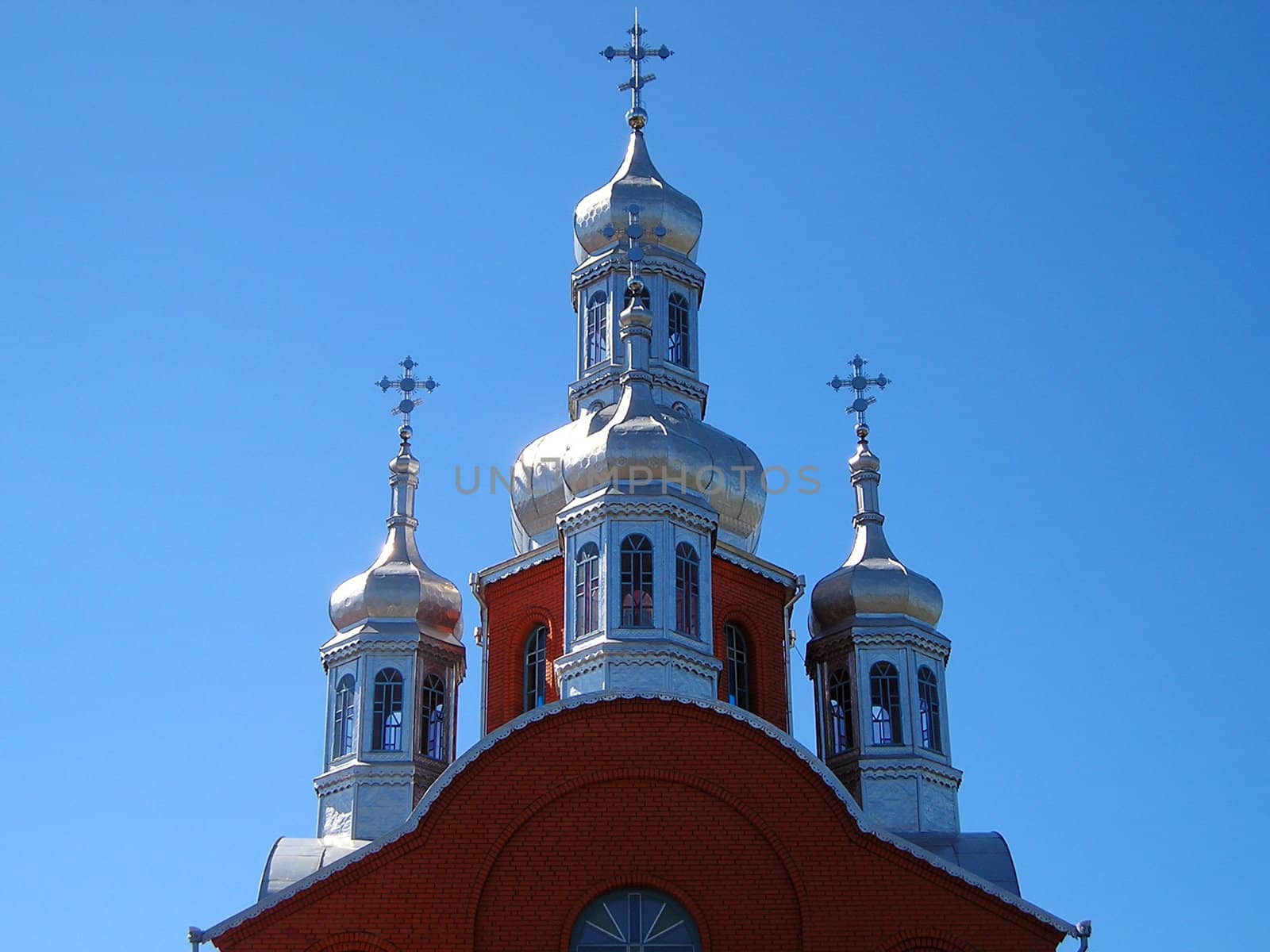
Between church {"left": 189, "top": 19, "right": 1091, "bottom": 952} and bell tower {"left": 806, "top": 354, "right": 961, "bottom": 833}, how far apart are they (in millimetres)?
42

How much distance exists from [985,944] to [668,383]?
11897 millimetres

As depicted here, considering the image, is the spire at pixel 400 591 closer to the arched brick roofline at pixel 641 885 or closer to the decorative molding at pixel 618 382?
the decorative molding at pixel 618 382

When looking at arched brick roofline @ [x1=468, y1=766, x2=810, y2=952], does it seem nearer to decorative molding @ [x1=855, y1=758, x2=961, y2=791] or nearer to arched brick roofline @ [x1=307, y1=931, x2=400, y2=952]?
arched brick roofline @ [x1=307, y1=931, x2=400, y2=952]

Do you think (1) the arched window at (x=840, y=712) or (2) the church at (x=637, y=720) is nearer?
(2) the church at (x=637, y=720)

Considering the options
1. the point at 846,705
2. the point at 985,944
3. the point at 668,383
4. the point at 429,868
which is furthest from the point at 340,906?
the point at 668,383

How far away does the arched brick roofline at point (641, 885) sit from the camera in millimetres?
22438

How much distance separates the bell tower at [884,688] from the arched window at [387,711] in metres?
6.24

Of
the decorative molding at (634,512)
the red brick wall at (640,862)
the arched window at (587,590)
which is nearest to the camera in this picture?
the red brick wall at (640,862)

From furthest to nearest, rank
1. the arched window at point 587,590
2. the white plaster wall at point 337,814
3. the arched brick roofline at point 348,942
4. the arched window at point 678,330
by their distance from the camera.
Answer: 1. the arched window at point 678,330
2. the white plaster wall at point 337,814
3. the arched window at point 587,590
4. the arched brick roofline at point 348,942

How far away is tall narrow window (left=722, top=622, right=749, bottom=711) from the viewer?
29.1 meters

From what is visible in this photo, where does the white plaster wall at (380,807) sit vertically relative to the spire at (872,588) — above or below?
below

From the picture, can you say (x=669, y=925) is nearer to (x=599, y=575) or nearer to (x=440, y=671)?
(x=599, y=575)

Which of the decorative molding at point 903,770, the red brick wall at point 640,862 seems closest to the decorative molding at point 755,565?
the decorative molding at point 903,770

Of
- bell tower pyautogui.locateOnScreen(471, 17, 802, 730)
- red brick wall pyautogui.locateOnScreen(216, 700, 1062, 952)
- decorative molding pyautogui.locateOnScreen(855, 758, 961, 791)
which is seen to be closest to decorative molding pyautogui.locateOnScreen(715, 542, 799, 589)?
bell tower pyautogui.locateOnScreen(471, 17, 802, 730)
